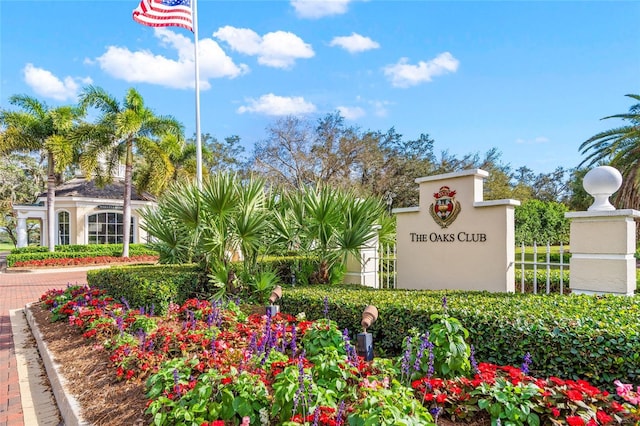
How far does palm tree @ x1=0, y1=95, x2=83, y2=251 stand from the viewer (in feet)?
64.7

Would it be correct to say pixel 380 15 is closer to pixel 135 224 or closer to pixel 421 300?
pixel 421 300

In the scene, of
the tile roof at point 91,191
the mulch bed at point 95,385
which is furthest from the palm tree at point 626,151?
the tile roof at point 91,191

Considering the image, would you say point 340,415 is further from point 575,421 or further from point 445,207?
point 445,207

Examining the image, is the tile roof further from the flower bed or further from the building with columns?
the flower bed

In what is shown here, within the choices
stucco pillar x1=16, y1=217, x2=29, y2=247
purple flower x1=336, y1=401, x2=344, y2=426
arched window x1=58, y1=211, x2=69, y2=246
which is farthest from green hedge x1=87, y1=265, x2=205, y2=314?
stucco pillar x1=16, y1=217, x2=29, y2=247

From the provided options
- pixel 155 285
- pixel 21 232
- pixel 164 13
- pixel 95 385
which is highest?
pixel 164 13

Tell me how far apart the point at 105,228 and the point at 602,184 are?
88.8 feet

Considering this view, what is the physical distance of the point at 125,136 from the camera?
69.4ft

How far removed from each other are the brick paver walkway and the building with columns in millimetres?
6063

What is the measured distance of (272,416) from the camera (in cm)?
282

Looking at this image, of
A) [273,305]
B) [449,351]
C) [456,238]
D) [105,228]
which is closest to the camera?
[449,351]

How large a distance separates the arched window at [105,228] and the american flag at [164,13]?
17.5 metres

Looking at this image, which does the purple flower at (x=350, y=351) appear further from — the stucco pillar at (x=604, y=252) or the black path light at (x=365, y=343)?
the stucco pillar at (x=604, y=252)

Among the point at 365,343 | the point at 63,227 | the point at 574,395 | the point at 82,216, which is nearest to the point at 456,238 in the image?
the point at 365,343
